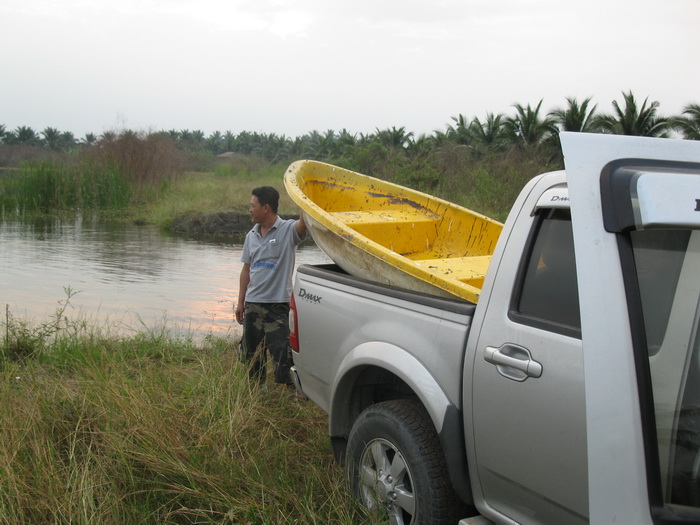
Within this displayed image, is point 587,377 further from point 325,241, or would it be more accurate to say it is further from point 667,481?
point 325,241

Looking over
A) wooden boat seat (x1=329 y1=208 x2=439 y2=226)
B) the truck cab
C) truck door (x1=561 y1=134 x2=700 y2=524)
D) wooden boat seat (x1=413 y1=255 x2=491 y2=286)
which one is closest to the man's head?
wooden boat seat (x1=329 y1=208 x2=439 y2=226)

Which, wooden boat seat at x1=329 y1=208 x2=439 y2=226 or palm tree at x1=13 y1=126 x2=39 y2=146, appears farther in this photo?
palm tree at x1=13 y1=126 x2=39 y2=146

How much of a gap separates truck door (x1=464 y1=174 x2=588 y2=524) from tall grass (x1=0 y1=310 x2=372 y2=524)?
0.85m

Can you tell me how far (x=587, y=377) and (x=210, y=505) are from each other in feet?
6.92

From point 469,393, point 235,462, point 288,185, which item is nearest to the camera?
point 469,393

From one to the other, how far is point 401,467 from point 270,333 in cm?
272

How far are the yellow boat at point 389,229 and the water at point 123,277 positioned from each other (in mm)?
2384

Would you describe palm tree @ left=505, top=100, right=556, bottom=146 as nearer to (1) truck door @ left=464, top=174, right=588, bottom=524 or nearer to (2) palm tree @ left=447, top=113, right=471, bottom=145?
(2) palm tree @ left=447, top=113, right=471, bottom=145

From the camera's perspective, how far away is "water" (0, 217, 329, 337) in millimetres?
9312

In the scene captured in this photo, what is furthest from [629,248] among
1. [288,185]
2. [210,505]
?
[288,185]

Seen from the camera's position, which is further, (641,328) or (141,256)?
(141,256)

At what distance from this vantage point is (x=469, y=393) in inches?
105

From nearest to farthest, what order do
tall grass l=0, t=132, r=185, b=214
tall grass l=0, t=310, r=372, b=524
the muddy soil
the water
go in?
tall grass l=0, t=310, r=372, b=524
the water
the muddy soil
tall grass l=0, t=132, r=185, b=214

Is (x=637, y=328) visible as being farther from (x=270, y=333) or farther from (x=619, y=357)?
(x=270, y=333)
